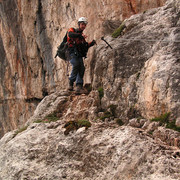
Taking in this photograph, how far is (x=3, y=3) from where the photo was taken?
20.8m

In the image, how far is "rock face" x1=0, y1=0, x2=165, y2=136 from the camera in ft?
38.2

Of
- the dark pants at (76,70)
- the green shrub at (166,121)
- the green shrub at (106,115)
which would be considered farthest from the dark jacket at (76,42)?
the green shrub at (166,121)

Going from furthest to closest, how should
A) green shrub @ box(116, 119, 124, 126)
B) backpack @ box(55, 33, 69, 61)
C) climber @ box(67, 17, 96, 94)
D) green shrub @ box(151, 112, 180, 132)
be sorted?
backpack @ box(55, 33, 69, 61)
climber @ box(67, 17, 96, 94)
green shrub @ box(116, 119, 124, 126)
green shrub @ box(151, 112, 180, 132)

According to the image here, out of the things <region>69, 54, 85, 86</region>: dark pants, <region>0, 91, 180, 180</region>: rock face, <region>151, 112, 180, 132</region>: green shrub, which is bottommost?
<region>0, 91, 180, 180</region>: rock face

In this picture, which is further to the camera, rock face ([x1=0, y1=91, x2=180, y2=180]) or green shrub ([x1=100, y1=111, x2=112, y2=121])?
green shrub ([x1=100, y1=111, x2=112, y2=121])

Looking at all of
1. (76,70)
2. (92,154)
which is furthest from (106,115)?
(76,70)

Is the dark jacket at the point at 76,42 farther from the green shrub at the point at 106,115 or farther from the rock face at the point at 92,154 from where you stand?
the rock face at the point at 92,154

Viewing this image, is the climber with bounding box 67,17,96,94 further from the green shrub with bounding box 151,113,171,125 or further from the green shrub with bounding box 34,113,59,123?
the green shrub with bounding box 151,113,171,125

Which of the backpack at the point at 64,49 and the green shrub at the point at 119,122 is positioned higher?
the backpack at the point at 64,49

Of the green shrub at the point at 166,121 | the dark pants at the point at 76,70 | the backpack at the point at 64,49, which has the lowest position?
the green shrub at the point at 166,121

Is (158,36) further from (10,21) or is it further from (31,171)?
(10,21)

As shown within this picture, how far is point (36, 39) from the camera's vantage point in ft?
59.0

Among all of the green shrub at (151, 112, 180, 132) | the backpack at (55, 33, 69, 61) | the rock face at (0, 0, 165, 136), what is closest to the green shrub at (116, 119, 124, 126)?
the green shrub at (151, 112, 180, 132)

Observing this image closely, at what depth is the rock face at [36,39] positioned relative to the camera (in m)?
11.6
